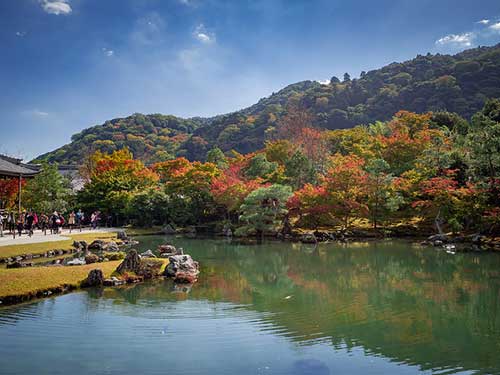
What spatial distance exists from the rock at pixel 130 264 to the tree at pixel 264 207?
12350 mm

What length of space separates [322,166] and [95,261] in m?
23.6

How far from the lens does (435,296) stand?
10.8 meters

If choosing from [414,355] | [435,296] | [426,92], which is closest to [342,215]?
[435,296]

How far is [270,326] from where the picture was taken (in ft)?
26.5

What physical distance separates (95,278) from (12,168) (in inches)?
511

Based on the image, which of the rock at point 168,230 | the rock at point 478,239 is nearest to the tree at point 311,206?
the rock at point 478,239

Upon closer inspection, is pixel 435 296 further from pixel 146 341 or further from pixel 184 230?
pixel 184 230

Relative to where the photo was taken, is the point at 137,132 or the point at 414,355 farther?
the point at 137,132

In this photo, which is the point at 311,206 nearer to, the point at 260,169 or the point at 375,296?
the point at 260,169

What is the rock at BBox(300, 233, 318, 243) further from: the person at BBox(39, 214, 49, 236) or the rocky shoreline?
the person at BBox(39, 214, 49, 236)

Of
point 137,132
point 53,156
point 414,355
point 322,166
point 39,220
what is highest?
point 137,132

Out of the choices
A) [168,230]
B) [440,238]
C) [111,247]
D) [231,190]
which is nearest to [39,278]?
[111,247]

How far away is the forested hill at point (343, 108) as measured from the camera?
206ft

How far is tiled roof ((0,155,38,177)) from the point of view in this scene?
801 inches
